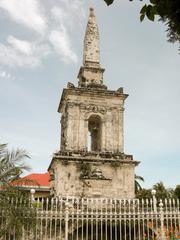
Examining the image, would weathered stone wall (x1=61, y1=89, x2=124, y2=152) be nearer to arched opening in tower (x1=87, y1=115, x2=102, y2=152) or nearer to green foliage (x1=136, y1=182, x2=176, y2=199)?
arched opening in tower (x1=87, y1=115, x2=102, y2=152)

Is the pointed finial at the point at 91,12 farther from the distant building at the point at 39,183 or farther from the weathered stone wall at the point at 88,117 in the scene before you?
the distant building at the point at 39,183

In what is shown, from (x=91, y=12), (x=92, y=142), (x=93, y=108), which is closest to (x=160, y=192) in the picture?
(x=92, y=142)

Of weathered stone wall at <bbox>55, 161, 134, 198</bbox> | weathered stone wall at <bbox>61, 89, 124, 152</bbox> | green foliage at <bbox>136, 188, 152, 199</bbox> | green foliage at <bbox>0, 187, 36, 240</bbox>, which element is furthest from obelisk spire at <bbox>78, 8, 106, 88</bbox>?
green foliage at <bbox>136, 188, 152, 199</bbox>

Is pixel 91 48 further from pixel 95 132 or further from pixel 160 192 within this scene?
pixel 160 192

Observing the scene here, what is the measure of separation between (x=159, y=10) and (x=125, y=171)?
1395cm

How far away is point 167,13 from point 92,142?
16.3 metres

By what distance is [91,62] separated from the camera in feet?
63.2

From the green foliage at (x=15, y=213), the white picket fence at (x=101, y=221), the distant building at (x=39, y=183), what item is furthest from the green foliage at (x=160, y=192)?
the green foliage at (x=15, y=213)

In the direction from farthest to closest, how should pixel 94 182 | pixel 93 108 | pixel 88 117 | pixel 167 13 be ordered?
pixel 93 108, pixel 88 117, pixel 94 182, pixel 167 13

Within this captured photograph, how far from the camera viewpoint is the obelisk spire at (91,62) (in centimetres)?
1891

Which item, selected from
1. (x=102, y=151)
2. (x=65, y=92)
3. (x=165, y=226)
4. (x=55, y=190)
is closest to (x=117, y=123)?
(x=102, y=151)

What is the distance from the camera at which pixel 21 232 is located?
963 centimetres

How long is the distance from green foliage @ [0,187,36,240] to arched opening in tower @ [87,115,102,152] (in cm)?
801

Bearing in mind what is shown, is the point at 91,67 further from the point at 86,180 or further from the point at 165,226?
the point at 165,226
